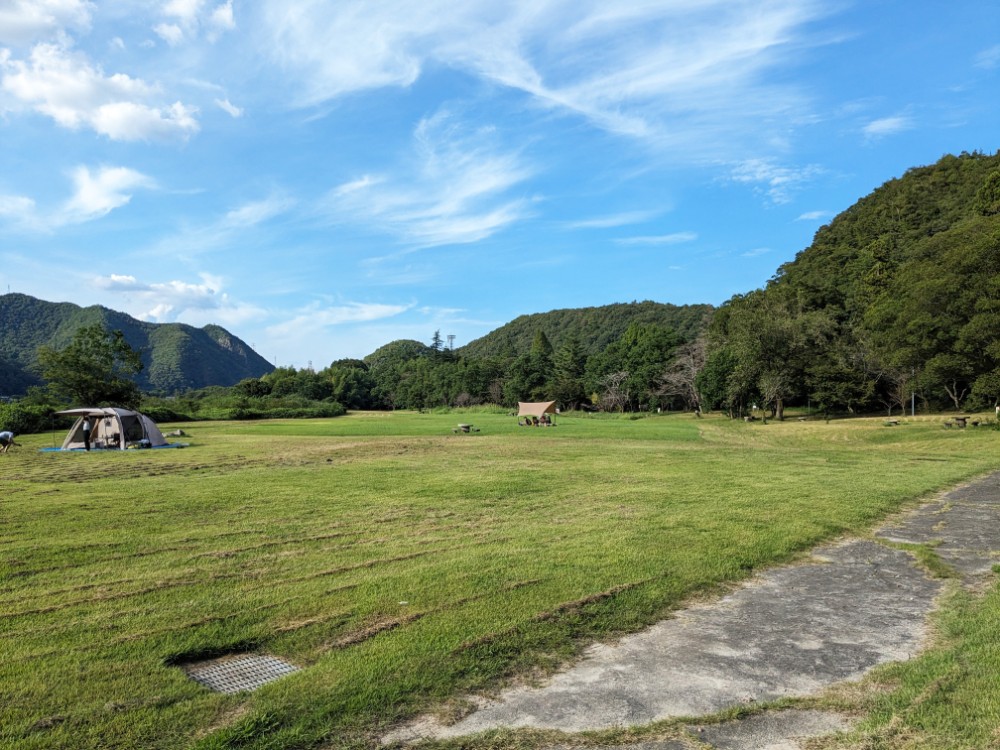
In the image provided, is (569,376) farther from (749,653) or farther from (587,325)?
(749,653)

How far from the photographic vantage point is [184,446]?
28.8 meters

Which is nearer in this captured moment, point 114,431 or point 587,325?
point 114,431

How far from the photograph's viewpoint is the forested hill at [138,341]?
400 ft

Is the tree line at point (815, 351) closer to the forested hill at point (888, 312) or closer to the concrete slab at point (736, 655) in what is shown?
the forested hill at point (888, 312)

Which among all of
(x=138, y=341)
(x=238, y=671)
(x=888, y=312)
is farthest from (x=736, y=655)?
(x=138, y=341)

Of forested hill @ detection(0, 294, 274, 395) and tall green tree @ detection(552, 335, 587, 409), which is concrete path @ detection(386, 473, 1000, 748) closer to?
tall green tree @ detection(552, 335, 587, 409)

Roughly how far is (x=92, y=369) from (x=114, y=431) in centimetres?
2254

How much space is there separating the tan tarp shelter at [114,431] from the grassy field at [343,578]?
517 inches

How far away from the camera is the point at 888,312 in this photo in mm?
43250

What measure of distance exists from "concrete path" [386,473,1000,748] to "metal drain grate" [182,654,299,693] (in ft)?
4.30

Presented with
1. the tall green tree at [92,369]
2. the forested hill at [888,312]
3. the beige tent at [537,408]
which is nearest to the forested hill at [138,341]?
the tall green tree at [92,369]

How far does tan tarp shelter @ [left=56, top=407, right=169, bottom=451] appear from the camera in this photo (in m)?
28.3

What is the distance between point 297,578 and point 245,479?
393 inches

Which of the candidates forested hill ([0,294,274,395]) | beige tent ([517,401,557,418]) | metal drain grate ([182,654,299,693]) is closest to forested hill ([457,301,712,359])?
beige tent ([517,401,557,418])
